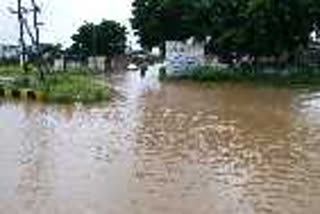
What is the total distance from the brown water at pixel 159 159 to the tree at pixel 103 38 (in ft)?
191

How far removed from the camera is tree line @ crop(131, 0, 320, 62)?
164 feet

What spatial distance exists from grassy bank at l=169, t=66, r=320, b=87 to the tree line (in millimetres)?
1329

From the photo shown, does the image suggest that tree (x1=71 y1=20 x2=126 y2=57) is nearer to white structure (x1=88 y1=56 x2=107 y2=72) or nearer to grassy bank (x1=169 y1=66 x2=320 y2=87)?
white structure (x1=88 y1=56 x2=107 y2=72)

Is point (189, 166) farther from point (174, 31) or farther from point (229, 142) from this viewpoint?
point (174, 31)

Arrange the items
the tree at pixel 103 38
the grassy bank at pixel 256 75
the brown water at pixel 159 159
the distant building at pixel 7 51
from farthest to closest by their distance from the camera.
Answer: the distant building at pixel 7 51 < the tree at pixel 103 38 < the grassy bank at pixel 256 75 < the brown water at pixel 159 159

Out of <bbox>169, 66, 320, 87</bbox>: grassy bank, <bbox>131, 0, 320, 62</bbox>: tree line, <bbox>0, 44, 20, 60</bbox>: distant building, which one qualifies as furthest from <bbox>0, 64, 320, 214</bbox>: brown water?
<bbox>0, 44, 20, 60</bbox>: distant building

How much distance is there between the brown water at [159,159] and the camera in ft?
41.2

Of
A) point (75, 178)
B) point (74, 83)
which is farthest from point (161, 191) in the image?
point (74, 83)

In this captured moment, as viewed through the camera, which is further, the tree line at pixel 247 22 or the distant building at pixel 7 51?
the distant building at pixel 7 51

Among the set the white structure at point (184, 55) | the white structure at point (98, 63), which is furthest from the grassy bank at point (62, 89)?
the white structure at point (98, 63)

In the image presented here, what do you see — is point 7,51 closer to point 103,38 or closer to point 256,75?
point 103,38

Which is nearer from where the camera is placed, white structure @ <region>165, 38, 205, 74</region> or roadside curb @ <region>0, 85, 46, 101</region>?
roadside curb @ <region>0, 85, 46, 101</region>

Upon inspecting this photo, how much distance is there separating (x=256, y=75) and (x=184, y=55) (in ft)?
28.5

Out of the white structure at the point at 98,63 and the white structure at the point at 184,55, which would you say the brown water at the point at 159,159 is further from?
the white structure at the point at 98,63
